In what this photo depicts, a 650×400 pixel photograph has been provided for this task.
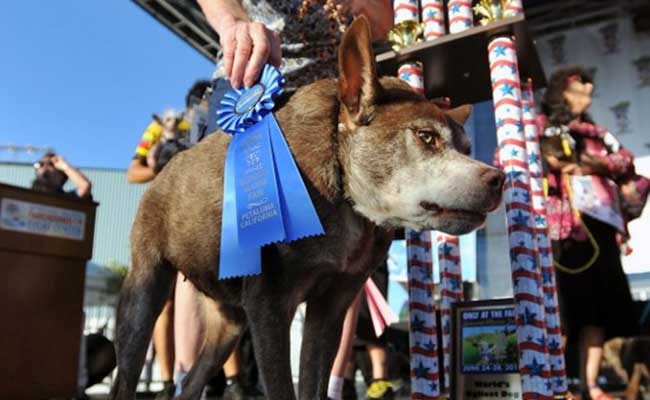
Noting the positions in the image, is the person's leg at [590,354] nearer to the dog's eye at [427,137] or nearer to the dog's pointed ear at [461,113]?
the dog's pointed ear at [461,113]

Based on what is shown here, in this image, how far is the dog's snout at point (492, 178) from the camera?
4.19 feet

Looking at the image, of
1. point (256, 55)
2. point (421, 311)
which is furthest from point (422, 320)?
point (256, 55)

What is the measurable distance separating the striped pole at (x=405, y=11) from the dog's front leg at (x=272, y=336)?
4.21 feet

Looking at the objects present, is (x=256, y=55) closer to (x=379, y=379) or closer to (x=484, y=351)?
(x=484, y=351)

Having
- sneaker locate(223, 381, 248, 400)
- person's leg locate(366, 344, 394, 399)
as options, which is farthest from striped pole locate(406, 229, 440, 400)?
person's leg locate(366, 344, 394, 399)

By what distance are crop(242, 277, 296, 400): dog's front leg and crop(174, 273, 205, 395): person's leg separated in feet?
3.03

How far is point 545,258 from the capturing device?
2.21 meters

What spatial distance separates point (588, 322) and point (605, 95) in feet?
17.9

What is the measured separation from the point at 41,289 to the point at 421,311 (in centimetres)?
240

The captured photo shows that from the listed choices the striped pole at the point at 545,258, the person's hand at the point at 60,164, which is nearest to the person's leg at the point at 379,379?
the striped pole at the point at 545,258

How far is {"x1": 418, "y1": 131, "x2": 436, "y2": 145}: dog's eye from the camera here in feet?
4.41

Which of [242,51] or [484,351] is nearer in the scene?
[242,51]

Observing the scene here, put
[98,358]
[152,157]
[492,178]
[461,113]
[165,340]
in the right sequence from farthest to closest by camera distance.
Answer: [98,358] → [152,157] → [165,340] → [461,113] → [492,178]

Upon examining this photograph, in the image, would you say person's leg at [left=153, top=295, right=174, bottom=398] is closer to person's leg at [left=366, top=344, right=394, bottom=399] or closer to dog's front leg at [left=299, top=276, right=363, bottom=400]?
person's leg at [left=366, top=344, right=394, bottom=399]
